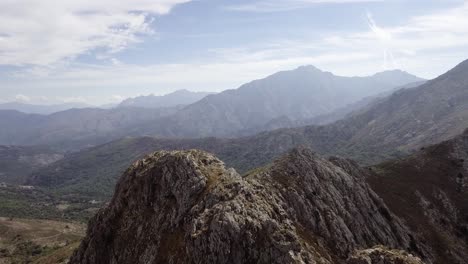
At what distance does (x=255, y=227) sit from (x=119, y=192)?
43.2 meters

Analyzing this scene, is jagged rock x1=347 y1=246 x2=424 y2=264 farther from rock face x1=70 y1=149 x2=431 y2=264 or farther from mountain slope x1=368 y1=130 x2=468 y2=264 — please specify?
mountain slope x1=368 y1=130 x2=468 y2=264

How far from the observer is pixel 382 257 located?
2218 inches

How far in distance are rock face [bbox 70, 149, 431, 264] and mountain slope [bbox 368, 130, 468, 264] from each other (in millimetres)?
10305

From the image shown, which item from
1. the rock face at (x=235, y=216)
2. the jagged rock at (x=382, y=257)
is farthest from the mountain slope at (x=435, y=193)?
the jagged rock at (x=382, y=257)

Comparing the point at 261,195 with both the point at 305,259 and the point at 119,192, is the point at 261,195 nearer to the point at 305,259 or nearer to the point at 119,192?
the point at 305,259

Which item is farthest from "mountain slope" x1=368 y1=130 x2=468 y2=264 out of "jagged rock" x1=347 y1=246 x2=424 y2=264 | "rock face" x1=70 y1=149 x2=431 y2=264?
"jagged rock" x1=347 y1=246 x2=424 y2=264

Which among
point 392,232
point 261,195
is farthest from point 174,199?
point 392,232

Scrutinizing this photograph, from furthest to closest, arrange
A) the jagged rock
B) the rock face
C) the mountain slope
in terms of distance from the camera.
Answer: the mountain slope
the rock face
the jagged rock

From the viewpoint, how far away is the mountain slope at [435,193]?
123 metres

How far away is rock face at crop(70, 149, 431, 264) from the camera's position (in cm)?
6975

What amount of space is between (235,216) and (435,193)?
10104cm

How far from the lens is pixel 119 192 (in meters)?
101

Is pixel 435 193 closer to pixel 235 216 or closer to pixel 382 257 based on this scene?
pixel 235 216

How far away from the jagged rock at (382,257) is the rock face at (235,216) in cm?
1034
